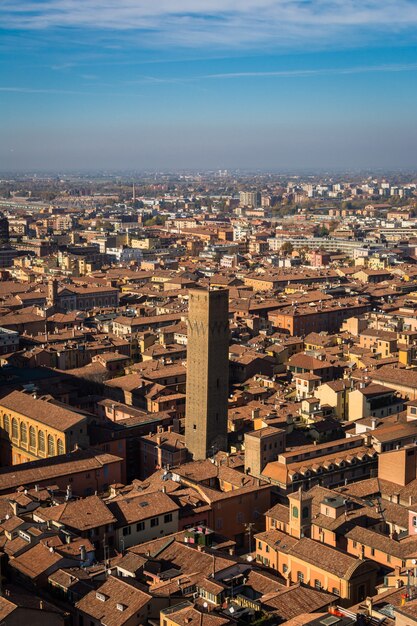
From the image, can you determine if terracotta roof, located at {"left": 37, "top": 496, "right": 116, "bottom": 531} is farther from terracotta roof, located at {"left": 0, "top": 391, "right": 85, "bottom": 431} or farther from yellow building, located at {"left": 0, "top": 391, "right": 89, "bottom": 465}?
terracotta roof, located at {"left": 0, "top": 391, "right": 85, "bottom": 431}

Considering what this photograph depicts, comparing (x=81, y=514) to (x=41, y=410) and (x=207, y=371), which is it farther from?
(x=207, y=371)

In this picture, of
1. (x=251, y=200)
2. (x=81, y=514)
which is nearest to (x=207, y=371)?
(x=81, y=514)

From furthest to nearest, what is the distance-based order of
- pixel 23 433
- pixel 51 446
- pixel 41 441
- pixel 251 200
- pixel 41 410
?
pixel 251 200, pixel 23 433, pixel 41 410, pixel 41 441, pixel 51 446

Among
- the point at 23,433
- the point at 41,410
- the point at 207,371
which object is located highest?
the point at 207,371

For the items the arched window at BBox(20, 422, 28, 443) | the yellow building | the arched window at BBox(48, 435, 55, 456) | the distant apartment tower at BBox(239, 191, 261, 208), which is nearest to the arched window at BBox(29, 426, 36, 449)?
the yellow building

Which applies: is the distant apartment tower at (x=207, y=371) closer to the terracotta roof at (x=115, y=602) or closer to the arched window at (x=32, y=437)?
the arched window at (x=32, y=437)

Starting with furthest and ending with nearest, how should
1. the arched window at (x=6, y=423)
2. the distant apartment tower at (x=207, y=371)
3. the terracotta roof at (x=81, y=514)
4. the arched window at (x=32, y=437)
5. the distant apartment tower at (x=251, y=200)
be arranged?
the distant apartment tower at (x=251, y=200) → the arched window at (x=6, y=423) → the arched window at (x=32, y=437) → the distant apartment tower at (x=207, y=371) → the terracotta roof at (x=81, y=514)

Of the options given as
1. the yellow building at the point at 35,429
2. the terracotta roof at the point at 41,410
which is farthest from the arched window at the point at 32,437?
the terracotta roof at the point at 41,410
